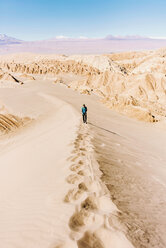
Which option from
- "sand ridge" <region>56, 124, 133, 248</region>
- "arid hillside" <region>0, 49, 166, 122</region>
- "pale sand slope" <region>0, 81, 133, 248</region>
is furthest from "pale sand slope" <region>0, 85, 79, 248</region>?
"arid hillside" <region>0, 49, 166, 122</region>

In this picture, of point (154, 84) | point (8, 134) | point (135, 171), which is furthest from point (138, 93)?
point (135, 171)

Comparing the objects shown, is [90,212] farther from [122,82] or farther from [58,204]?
[122,82]

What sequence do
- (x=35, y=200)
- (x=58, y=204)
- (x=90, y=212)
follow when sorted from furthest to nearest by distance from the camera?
1. (x=35, y=200)
2. (x=58, y=204)
3. (x=90, y=212)

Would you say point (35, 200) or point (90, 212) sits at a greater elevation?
point (90, 212)

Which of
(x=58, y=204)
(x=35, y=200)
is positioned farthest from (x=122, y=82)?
(x=58, y=204)

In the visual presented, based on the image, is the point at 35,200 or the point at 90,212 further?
the point at 35,200

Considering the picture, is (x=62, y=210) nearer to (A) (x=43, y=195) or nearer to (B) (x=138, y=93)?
(A) (x=43, y=195)

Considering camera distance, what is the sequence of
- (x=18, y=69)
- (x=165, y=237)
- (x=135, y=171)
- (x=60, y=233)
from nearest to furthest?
(x=60, y=233) < (x=165, y=237) < (x=135, y=171) < (x=18, y=69)

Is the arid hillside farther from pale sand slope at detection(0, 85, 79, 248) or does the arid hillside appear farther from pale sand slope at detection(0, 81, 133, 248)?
pale sand slope at detection(0, 81, 133, 248)

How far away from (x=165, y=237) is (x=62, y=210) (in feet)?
4.27

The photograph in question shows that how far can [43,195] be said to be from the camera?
3172 millimetres

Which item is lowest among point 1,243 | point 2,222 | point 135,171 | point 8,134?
point 8,134

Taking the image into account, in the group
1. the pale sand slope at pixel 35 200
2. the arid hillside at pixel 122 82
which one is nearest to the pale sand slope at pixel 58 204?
the pale sand slope at pixel 35 200

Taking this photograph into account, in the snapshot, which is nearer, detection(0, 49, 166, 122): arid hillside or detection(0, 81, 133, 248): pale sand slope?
detection(0, 81, 133, 248): pale sand slope
